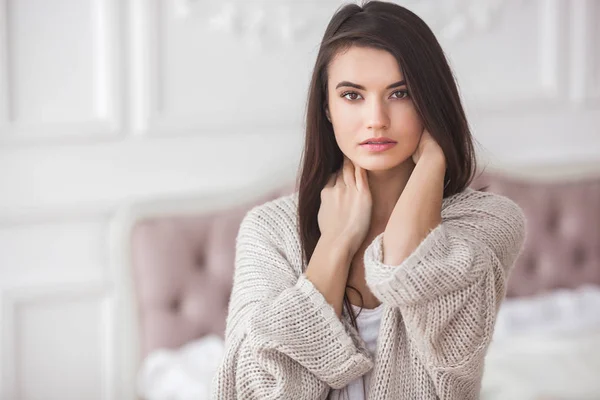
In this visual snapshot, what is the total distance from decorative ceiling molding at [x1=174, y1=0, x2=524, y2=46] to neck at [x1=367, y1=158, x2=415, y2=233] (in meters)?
1.48

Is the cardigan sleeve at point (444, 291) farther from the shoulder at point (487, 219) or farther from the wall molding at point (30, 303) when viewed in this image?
the wall molding at point (30, 303)

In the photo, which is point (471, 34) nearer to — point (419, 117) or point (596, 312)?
point (596, 312)

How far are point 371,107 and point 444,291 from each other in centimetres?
28

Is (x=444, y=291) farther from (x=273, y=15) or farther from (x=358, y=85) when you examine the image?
(x=273, y=15)

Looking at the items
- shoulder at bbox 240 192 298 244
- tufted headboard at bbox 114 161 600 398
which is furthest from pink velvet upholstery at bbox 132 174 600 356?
shoulder at bbox 240 192 298 244

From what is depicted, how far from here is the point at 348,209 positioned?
1.27 m

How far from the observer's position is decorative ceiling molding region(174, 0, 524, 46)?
266cm

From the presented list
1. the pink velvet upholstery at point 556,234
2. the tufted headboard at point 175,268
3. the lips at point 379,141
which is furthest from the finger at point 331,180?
the pink velvet upholstery at point 556,234

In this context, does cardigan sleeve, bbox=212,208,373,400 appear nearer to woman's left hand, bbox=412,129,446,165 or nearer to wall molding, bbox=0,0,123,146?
woman's left hand, bbox=412,129,446,165

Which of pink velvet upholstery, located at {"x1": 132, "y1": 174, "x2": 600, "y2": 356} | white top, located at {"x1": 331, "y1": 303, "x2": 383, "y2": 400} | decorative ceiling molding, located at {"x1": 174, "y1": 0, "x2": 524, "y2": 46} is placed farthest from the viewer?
decorative ceiling molding, located at {"x1": 174, "y1": 0, "x2": 524, "y2": 46}

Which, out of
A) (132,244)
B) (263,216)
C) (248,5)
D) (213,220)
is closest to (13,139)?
(132,244)

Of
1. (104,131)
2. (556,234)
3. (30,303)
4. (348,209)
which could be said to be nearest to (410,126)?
(348,209)

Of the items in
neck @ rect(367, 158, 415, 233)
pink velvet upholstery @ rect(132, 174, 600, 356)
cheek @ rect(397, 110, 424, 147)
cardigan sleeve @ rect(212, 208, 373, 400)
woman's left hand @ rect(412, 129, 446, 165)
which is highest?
cheek @ rect(397, 110, 424, 147)

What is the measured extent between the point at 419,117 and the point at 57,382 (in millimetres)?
1837
